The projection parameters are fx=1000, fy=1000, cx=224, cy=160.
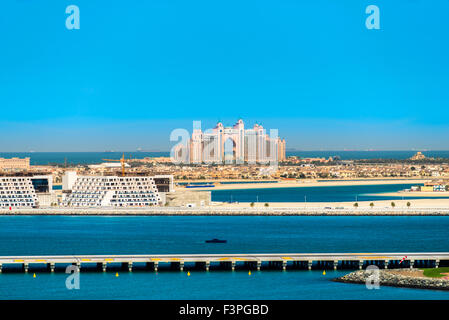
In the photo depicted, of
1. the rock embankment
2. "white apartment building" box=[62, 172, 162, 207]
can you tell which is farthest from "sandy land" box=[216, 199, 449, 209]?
the rock embankment

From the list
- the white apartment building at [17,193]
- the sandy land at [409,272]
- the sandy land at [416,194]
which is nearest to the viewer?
the sandy land at [409,272]

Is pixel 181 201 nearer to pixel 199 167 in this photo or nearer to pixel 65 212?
pixel 65 212

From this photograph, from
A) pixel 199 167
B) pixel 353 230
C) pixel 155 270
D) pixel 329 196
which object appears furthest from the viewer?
pixel 199 167

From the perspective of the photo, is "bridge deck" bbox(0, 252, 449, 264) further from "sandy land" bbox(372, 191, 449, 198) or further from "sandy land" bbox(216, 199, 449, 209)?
"sandy land" bbox(372, 191, 449, 198)

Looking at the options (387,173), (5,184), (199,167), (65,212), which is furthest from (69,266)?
(199,167)

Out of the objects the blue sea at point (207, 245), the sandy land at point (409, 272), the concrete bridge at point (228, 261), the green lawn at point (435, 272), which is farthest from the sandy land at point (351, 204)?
the sandy land at point (409, 272)

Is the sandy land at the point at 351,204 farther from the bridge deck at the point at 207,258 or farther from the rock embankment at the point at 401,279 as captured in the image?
the rock embankment at the point at 401,279

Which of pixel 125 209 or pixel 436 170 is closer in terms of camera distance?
pixel 125 209
